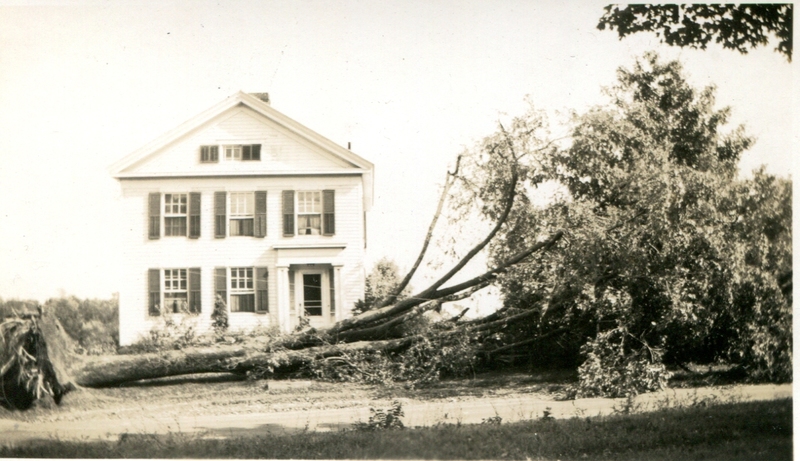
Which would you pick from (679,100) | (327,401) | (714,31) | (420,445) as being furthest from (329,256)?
(714,31)

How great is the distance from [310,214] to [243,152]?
0.87m

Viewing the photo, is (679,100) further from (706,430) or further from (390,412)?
(390,412)

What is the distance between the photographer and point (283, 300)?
7270 millimetres

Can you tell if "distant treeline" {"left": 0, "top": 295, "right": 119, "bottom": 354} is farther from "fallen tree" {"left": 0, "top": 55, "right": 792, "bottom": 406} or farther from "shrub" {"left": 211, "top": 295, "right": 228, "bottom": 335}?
"shrub" {"left": 211, "top": 295, "right": 228, "bottom": 335}

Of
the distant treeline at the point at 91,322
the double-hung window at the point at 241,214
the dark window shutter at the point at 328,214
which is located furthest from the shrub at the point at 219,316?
the dark window shutter at the point at 328,214

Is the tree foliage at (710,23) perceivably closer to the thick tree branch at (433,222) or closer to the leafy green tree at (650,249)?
the leafy green tree at (650,249)

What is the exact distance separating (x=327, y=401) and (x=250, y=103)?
2882 millimetres

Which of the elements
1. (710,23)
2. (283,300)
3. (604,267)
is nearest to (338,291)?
(283,300)

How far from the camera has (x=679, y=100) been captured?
24.0 ft

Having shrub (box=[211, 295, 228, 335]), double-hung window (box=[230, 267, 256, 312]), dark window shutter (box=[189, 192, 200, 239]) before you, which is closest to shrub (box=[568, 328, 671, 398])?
double-hung window (box=[230, 267, 256, 312])

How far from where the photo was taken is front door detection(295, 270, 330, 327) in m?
7.24

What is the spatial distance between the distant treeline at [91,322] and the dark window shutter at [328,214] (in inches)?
83.4

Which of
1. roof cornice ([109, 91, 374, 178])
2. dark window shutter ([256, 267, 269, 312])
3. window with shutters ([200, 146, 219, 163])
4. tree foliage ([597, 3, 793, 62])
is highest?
tree foliage ([597, 3, 793, 62])

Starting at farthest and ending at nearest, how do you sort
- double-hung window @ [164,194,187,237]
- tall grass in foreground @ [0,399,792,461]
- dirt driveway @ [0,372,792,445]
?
double-hung window @ [164,194,187,237] → dirt driveway @ [0,372,792,445] → tall grass in foreground @ [0,399,792,461]
